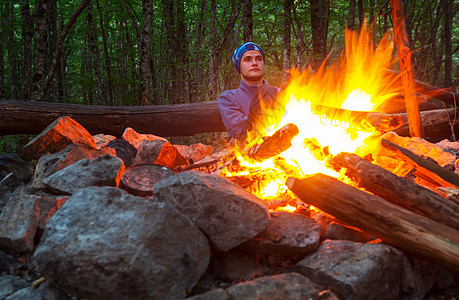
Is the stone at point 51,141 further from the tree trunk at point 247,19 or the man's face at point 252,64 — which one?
the tree trunk at point 247,19

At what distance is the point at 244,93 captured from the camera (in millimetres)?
5176

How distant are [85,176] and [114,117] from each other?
390 centimetres

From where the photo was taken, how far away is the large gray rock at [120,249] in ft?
5.88

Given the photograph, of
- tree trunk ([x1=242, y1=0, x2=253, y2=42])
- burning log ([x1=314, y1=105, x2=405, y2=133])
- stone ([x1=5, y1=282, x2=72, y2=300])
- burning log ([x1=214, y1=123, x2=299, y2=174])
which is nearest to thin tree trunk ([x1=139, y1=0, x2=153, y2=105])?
tree trunk ([x1=242, y1=0, x2=253, y2=42])

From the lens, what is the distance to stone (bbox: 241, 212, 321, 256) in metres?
2.39

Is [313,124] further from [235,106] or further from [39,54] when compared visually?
[39,54]

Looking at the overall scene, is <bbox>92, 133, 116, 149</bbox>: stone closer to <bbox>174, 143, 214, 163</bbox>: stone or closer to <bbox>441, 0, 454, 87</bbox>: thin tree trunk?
<bbox>174, 143, 214, 163</bbox>: stone

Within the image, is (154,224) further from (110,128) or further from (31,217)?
(110,128)

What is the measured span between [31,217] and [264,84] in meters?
3.99

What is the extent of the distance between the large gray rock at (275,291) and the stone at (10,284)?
1292mm

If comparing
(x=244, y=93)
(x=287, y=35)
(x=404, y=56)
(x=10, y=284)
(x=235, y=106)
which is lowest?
(x=10, y=284)

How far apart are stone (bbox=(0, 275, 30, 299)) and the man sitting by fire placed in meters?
2.99

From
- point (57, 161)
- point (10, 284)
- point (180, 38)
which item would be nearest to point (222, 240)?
point (10, 284)

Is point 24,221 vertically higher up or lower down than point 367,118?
lower down
